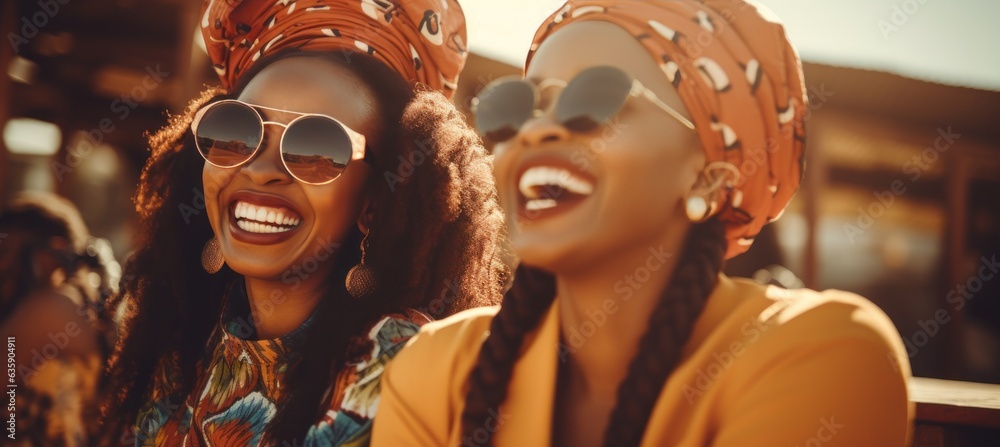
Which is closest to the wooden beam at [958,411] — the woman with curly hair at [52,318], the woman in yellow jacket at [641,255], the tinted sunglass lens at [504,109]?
the woman in yellow jacket at [641,255]

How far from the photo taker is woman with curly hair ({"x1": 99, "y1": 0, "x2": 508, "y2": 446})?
7.08ft

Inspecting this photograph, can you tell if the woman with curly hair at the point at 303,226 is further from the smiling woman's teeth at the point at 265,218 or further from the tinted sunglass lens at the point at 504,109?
the tinted sunglass lens at the point at 504,109

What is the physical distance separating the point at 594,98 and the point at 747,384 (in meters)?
0.56

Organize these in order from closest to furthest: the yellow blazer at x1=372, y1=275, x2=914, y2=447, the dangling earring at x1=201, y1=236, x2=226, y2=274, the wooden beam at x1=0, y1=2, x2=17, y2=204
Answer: the yellow blazer at x1=372, y1=275, x2=914, y2=447 < the dangling earring at x1=201, y1=236, x2=226, y2=274 < the wooden beam at x1=0, y1=2, x2=17, y2=204

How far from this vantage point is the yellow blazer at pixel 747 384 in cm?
124

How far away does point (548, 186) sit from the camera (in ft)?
4.74

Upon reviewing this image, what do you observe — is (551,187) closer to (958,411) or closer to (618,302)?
(618,302)

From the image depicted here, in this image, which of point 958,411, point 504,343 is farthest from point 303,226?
point 958,411

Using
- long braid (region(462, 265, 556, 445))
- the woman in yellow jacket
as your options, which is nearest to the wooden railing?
the woman in yellow jacket

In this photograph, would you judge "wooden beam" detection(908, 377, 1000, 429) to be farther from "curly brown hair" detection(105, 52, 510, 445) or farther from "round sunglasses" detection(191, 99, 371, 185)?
"round sunglasses" detection(191, 99, 371, 185)

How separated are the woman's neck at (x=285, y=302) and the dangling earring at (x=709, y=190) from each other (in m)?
1.24

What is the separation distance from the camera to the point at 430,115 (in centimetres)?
237

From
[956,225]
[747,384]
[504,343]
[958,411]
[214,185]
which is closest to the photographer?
[747,384]

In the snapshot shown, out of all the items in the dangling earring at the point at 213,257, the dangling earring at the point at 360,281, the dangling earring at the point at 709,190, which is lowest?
the dangling earring at the point at 360,281
